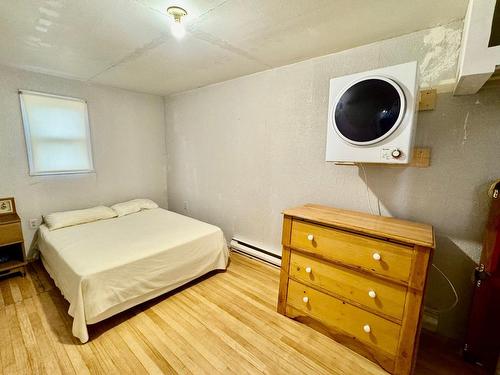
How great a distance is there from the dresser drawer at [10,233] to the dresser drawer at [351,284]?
8.73 ft

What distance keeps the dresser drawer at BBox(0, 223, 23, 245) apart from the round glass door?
3074 mm

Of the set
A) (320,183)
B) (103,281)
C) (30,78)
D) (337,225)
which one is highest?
(30,78)

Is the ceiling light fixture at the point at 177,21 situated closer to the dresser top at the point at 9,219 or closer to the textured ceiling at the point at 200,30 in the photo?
the textured ceiling at the point at 200,30

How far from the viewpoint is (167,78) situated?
2.69 meters

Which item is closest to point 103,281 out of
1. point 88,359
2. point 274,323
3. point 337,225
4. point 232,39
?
point 88,359

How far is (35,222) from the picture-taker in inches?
103

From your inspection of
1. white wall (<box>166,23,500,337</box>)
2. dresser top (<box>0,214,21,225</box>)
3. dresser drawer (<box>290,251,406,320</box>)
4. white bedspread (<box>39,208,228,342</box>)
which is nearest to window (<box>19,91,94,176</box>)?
dresser top (<box>0,214,21,225</box>)

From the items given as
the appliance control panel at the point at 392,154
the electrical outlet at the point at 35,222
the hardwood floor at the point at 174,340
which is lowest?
the hardwood floor at the point at 174,340

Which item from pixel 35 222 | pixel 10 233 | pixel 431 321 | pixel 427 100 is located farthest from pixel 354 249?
pixel 35 222

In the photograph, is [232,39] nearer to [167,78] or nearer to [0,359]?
[167,78]

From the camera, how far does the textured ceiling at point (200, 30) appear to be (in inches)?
52.1

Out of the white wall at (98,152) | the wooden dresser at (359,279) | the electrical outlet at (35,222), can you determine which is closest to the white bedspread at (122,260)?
the electrical outlet at (35,222)

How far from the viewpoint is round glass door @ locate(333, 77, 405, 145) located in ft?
4.23

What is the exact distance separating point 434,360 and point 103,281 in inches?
90.1
